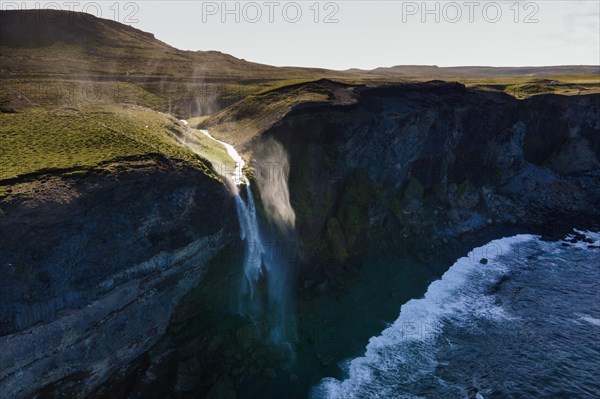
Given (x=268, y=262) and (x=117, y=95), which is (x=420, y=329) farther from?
(x=117, y=95)

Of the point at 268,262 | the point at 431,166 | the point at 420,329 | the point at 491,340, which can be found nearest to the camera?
the point at 491,340

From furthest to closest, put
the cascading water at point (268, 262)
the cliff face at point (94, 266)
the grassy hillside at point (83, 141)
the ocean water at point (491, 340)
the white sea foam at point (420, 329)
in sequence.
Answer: the cascading water at point (268, 262) → the white sea foam at point (420, 329) → the ocean water at point (491, 340) → the grassy hillside at point (83, 141) → the cliff face at point (94, 266)

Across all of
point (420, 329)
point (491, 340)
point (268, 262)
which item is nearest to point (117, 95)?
point (268, 262)

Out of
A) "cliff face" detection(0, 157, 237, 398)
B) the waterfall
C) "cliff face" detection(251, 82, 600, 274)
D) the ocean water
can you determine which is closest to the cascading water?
the waterfall

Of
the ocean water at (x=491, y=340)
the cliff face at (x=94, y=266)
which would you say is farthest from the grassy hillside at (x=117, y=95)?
the ocean water at (x=491, y=340)

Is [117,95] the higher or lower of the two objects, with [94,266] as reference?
higher

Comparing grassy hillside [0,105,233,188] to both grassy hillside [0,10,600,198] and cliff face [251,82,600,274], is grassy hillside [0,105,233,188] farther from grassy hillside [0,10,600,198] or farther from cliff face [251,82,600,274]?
cliff face [251,82,600,274]

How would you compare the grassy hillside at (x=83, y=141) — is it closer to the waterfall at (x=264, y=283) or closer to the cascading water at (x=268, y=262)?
the cascading water at (x=268, y=262)
